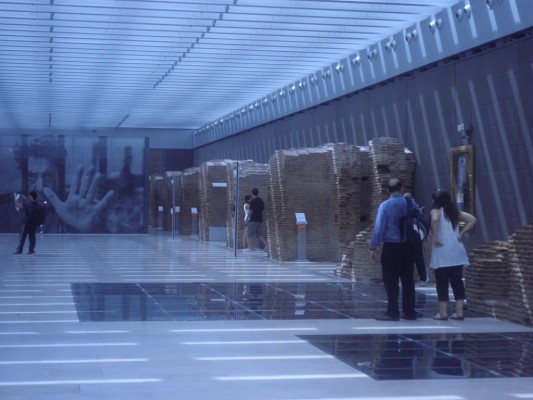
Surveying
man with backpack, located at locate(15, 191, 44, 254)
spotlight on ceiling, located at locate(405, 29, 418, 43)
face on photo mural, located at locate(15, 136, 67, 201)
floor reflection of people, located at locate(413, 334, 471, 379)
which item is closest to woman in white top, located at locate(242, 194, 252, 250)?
man with backpack, located at locate(15, 191, 44, 254)

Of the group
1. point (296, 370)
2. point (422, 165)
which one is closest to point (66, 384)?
point (296, 370)

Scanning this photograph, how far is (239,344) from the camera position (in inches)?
407

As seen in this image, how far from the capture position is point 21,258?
81.7ft

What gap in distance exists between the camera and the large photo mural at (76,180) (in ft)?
131

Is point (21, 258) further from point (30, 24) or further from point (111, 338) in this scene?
point (111, 338)

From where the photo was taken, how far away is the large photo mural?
3988cm

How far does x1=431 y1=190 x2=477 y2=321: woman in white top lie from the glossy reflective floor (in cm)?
37

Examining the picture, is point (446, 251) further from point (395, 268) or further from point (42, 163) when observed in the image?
point (42, 163)

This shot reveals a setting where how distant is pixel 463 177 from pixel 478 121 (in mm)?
1189

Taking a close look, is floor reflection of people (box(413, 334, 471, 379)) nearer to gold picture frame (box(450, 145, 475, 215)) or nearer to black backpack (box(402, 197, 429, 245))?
black backpack (box(402, 197, 429, 245))

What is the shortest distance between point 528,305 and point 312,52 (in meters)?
14.9

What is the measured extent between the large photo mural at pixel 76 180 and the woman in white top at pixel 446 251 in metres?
28.8

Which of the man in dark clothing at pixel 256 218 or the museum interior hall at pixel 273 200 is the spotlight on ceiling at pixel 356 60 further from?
the man in dark clothing at pixel 256 218

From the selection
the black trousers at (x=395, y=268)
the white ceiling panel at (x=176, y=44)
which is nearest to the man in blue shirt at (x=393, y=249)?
the black trousers at (x=395, y=268)
